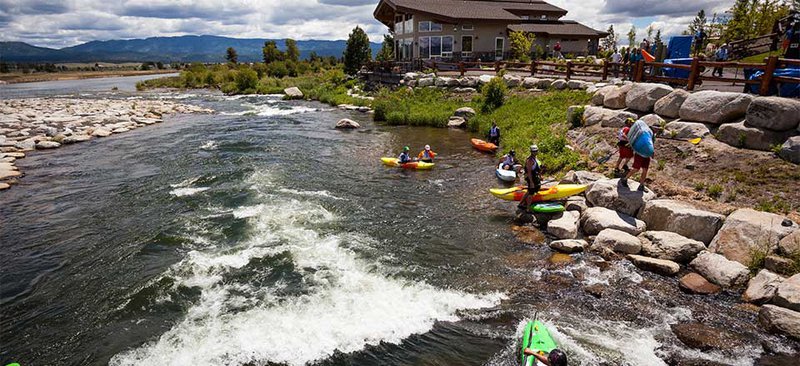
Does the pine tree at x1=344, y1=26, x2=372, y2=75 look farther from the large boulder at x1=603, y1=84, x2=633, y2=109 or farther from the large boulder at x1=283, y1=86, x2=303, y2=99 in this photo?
the large boulder at x1=603, y1=84, x2=633, y2=109

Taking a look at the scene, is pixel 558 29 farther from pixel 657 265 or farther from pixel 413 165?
pixel 657 265

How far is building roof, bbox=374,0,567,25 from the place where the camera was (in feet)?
121

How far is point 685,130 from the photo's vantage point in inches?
500

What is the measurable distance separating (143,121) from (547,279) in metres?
30.2

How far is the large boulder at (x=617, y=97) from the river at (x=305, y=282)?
6.11 m

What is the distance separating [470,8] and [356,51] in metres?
17.5

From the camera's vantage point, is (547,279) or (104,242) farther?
(104,242)

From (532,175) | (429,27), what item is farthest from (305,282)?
(429,27)

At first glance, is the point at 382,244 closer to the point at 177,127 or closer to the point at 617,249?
the point at 617,249

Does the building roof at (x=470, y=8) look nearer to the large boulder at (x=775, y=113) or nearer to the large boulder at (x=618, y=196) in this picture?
the large boulder at (x=775, y=113)

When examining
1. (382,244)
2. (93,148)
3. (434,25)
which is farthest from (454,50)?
(382,244)

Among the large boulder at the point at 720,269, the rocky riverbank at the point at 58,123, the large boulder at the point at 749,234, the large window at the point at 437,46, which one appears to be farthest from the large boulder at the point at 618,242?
the large window at the point at 437,46

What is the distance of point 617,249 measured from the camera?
9.60 metres

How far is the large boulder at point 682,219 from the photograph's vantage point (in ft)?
30.6
